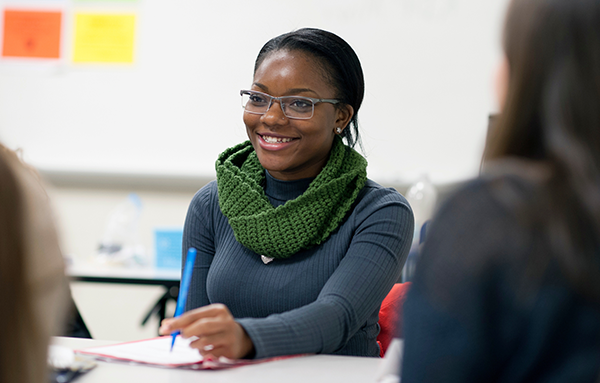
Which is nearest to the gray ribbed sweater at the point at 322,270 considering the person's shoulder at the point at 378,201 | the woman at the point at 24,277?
the person's shoulder at the point at 378,201

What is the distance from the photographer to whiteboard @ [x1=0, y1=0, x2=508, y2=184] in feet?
8.65

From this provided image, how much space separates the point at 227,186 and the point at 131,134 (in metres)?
1.68

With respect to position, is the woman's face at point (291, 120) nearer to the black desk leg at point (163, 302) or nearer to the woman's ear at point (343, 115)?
the woman's ear at point (343, 115)

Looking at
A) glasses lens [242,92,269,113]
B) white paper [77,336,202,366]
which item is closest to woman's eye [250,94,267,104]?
glasses lens [242,92,269,113]

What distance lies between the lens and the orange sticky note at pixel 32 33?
294 centimetres

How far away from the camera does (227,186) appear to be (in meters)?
1.40

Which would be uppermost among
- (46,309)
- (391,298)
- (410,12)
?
(410,12)

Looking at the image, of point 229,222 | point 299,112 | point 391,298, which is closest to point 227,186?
point 229,222

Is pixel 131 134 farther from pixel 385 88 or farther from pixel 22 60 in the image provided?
pixel 385 88

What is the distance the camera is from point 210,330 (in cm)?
90

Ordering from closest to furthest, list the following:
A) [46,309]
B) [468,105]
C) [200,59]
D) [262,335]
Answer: [46,309] < [262,335] < [468,105] < [200,59]

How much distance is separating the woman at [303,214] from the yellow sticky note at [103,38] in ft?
5.38

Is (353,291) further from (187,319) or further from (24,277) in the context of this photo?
(24,277)

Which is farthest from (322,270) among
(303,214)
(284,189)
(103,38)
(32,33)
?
(32,33)
